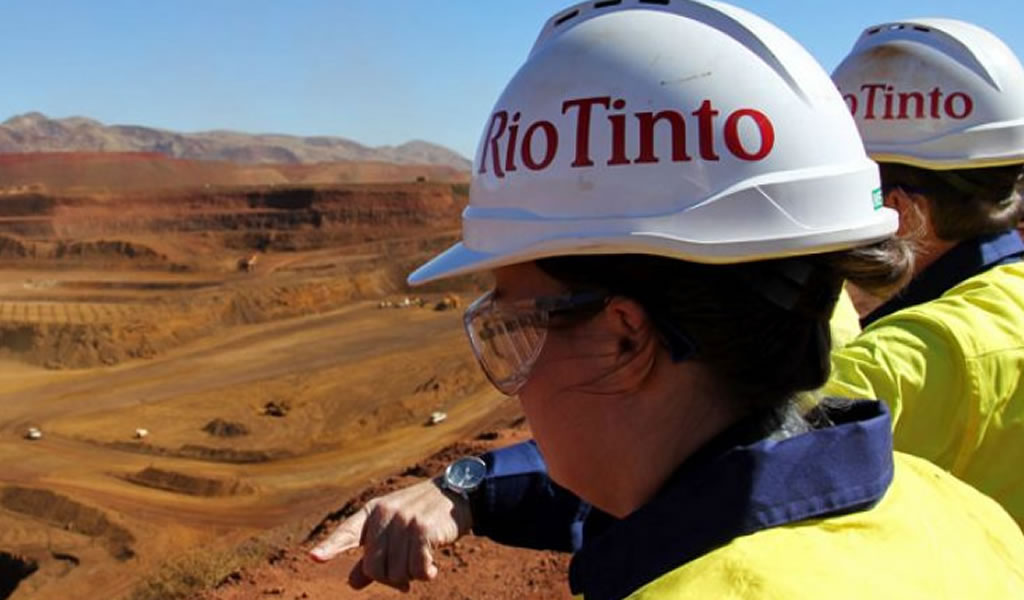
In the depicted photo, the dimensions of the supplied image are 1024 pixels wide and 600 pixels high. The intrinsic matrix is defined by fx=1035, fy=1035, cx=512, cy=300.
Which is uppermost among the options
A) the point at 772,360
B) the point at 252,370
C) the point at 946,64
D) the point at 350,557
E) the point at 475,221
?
the point at 946,64

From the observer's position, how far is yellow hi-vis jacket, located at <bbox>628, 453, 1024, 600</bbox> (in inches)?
45.0

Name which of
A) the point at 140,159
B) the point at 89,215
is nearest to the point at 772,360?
the point at 89,215

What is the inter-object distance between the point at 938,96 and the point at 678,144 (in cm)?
205

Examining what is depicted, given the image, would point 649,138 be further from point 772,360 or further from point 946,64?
point 946,64

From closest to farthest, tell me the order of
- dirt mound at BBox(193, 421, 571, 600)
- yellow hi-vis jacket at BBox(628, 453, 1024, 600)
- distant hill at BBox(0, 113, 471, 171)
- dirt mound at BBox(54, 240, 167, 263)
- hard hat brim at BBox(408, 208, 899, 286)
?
yellow hi-vis jacket at BBox(628, 453, 1024, 600), hard hat brim at BBox(408, 208, 899, 286), dirt mound at BBox(193, 421, 571, 600), dirt mound at BBox(54, 240, 167, 263), distant hill at BBox(0, 113, 471, 171)

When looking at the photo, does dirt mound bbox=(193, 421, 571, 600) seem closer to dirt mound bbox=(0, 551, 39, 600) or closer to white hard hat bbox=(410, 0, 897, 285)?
white hard hat bbox=(410, 0, 897, 285)

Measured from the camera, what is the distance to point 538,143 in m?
1.58

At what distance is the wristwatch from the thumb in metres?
0.19

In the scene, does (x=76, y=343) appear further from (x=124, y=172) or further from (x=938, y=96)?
(x=124, y=172)

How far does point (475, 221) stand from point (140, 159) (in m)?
71.3

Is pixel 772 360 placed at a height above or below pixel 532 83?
below

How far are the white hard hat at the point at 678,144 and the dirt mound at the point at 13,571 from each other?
1249 cm

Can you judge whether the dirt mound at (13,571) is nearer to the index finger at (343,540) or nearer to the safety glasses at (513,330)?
the index finger at (343,540)

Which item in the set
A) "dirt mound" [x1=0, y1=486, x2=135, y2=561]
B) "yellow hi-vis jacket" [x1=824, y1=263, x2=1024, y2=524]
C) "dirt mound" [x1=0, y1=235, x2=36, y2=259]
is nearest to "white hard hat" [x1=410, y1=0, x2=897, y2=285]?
"yellow hi-vis jacket" [x1=824, y1=263, x2=1024, y2=524]
